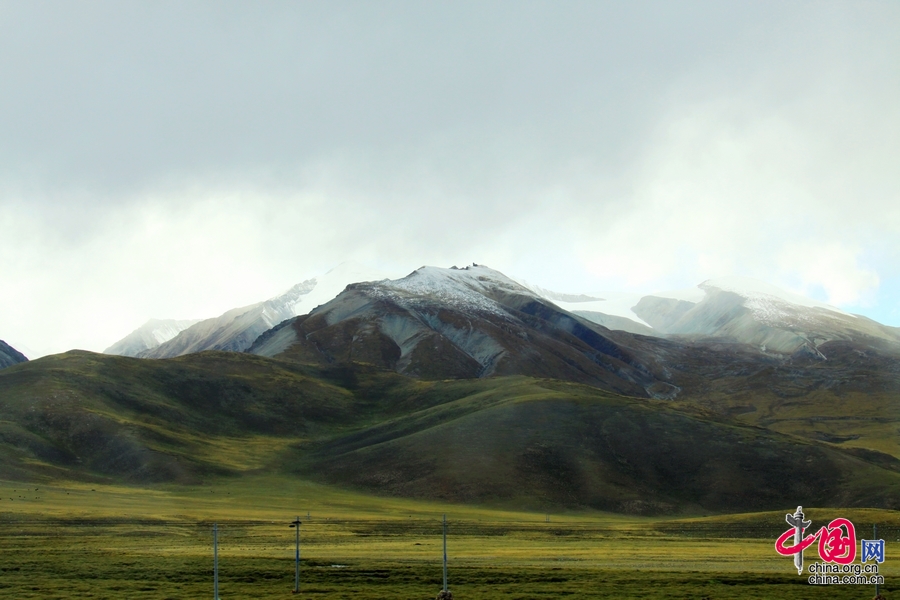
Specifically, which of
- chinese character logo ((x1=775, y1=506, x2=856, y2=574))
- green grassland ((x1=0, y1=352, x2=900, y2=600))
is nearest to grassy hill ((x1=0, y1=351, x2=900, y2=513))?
green grassland ((x1=0, y1=352, x2=900, y2=600))

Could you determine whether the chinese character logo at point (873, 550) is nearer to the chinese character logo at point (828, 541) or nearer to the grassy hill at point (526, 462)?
the chinese character logo at point (828, 541)

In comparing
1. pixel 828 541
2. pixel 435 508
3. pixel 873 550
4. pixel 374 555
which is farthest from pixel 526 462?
pixel 828 541

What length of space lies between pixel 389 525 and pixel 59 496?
193 ft

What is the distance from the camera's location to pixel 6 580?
54.0m

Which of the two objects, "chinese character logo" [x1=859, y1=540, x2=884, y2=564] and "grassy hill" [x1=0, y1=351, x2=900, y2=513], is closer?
"chinese character logo" [x1=859, y1=540, x2=884, y2=564]

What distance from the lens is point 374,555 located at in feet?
225

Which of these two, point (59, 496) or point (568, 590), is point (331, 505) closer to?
point (59, 496)

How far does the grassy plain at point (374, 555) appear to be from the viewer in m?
49.8

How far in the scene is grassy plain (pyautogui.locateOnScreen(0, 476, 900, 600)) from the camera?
49750 millimetres
